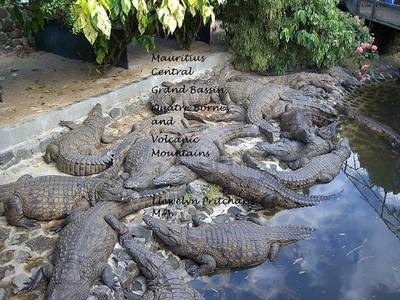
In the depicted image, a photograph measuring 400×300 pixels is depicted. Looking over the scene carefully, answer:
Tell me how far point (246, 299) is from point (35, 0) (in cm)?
592

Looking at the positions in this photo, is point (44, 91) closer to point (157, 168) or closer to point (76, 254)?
point (157, 168)

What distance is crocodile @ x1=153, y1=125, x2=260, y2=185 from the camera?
519cm

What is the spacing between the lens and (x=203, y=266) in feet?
13.8


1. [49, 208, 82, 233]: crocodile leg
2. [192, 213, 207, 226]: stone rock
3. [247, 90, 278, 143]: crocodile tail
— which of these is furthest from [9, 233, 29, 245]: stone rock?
[247, 90, 278, 143]: crocodile tail

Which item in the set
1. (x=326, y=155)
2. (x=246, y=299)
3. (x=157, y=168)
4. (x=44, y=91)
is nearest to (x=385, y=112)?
(x=326, y=155)

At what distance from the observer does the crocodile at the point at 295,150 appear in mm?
6074

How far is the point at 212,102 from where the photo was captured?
795 centimetres

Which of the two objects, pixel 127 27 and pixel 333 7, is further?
pixel 333 7

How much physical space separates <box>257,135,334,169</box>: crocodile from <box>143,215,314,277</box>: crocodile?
6.06 ft

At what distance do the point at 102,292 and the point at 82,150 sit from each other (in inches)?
96.6

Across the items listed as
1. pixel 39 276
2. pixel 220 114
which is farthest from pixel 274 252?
pixel 220 114

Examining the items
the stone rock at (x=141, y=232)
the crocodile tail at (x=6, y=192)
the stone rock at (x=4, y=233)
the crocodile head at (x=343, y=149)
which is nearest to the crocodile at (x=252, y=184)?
the crocodile head at (x=343, y=149)

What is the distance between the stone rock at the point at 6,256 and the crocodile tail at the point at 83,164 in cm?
141

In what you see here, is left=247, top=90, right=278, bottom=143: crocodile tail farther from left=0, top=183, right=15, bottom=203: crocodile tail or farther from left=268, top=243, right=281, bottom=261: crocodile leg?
left=0, top=183, right=15, bottom=203: crocodile tail
